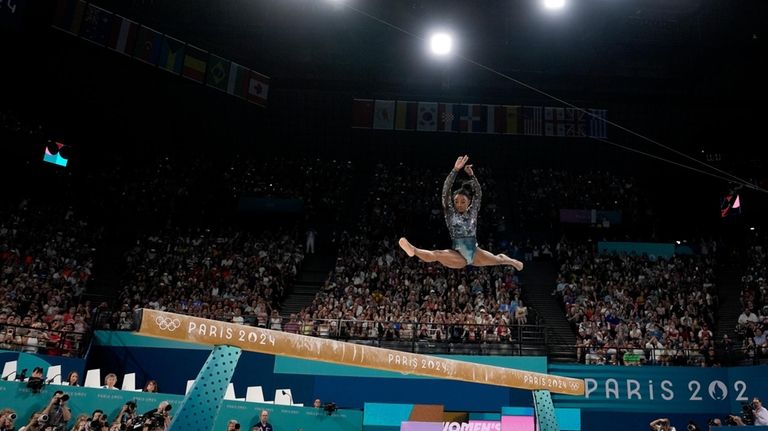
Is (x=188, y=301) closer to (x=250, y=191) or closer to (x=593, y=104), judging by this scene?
(x=250, y=191)

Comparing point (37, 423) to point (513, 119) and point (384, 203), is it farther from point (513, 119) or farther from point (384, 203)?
point (513, 119)

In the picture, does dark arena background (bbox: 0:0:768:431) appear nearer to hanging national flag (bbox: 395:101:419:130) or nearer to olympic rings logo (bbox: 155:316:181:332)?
hanging national flag (bbox: 395:101:419:130)

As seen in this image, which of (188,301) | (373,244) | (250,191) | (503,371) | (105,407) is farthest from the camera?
(250,191)

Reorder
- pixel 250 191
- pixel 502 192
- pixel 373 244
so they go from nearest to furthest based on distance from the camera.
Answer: pixel 373 244
pixel 250 191
pixel 502 192

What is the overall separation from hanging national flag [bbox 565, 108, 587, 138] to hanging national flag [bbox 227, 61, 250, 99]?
13233 millimetres

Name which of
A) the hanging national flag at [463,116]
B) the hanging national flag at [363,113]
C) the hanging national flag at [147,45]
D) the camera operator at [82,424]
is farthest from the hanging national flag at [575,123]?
the camera operator at [82,424]

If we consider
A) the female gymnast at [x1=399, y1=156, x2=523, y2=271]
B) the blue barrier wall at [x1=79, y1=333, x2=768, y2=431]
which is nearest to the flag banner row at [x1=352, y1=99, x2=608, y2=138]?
the blue barrier wall at [x1=79, y1=333, x2=768, y2=431]

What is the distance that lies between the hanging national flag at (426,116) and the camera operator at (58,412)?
17.5 m

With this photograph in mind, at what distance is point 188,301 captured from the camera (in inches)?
744

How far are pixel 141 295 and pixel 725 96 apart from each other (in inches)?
951

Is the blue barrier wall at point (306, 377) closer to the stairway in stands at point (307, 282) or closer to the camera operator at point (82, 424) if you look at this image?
the stairway in stands at point (307, 282)

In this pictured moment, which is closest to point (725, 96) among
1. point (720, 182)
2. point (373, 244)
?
point (720, 182)

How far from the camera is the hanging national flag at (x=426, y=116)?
2577 cm

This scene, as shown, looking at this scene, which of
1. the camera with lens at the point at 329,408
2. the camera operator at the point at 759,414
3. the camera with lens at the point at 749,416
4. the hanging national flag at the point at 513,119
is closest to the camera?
the camera operator at the point at 759,414
